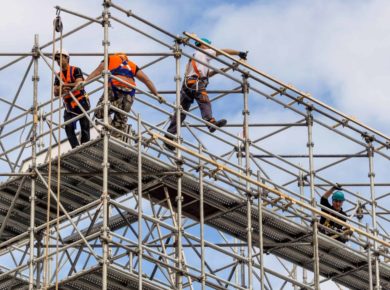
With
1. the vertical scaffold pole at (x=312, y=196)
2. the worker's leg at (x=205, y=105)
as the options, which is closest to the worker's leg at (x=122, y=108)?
the worker's leg at (x=205, y=105)

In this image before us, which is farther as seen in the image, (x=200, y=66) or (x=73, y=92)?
(x=200, y=66)

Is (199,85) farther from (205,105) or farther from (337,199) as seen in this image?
(337,199)

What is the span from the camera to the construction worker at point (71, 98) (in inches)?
1623

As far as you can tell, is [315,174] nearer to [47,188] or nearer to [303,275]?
[303,275]

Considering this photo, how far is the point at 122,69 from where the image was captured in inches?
1646

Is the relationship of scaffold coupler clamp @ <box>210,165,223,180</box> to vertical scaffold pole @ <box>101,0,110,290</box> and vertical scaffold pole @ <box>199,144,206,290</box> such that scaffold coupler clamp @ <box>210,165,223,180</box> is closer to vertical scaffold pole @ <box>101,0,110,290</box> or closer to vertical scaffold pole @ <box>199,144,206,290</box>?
vertical scaffold pole @ <box>199,144,206,290</box>

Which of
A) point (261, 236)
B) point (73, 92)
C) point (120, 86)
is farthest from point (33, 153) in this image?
point (261, 236)

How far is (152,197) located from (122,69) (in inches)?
112

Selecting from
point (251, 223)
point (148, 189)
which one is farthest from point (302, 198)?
point (148, 189)

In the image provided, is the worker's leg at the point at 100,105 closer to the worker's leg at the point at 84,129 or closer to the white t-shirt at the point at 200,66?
the worker's leg at the point at 84,129

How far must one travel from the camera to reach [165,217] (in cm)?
4766

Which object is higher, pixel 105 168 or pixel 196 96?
pixel 196 96

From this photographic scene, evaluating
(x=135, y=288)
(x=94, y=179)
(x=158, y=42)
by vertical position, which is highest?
(x=158, y=42)

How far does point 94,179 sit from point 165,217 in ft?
20.2
